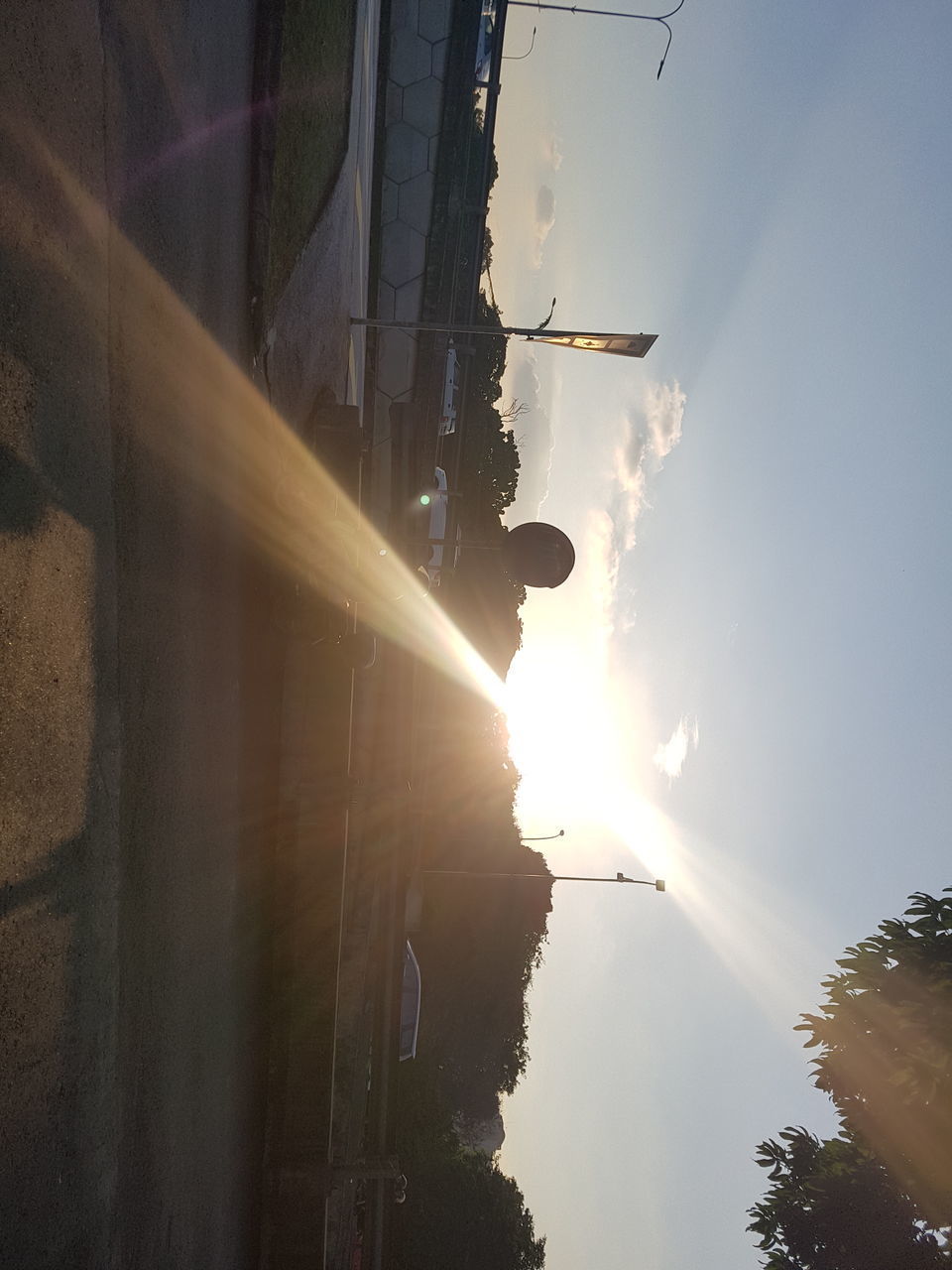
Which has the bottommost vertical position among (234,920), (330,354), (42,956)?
(42,956)

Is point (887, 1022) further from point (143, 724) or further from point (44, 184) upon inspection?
point (44, 184)

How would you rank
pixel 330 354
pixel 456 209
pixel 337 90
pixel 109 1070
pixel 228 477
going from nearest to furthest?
pixel 109 1070
pixel 228 477
pixel 337 90
pixel 330 354
pixel 456 209

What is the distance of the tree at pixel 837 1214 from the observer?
538 inches

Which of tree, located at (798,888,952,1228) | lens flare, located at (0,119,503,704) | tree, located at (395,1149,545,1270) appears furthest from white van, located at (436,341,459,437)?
tree, located at (395,1149,545,1270)

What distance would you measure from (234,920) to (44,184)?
653cm

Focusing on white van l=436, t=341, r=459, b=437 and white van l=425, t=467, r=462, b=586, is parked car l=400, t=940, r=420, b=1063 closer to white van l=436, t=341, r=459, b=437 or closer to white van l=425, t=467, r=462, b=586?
white van l=425, t=467, r=462, b=586

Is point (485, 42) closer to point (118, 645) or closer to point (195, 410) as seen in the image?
point (195, 410)

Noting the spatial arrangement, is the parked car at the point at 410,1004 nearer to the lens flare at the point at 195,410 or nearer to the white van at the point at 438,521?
the lens flare at the point at 195,410

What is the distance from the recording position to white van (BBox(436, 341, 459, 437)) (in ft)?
63.5

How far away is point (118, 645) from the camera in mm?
5164

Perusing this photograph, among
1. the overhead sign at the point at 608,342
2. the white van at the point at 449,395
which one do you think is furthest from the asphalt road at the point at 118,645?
the white van at the point at 449,395

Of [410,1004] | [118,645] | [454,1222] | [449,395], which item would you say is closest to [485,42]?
[449,395]

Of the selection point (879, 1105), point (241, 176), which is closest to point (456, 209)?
point (241, 176)

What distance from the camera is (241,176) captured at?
7.55 meters
